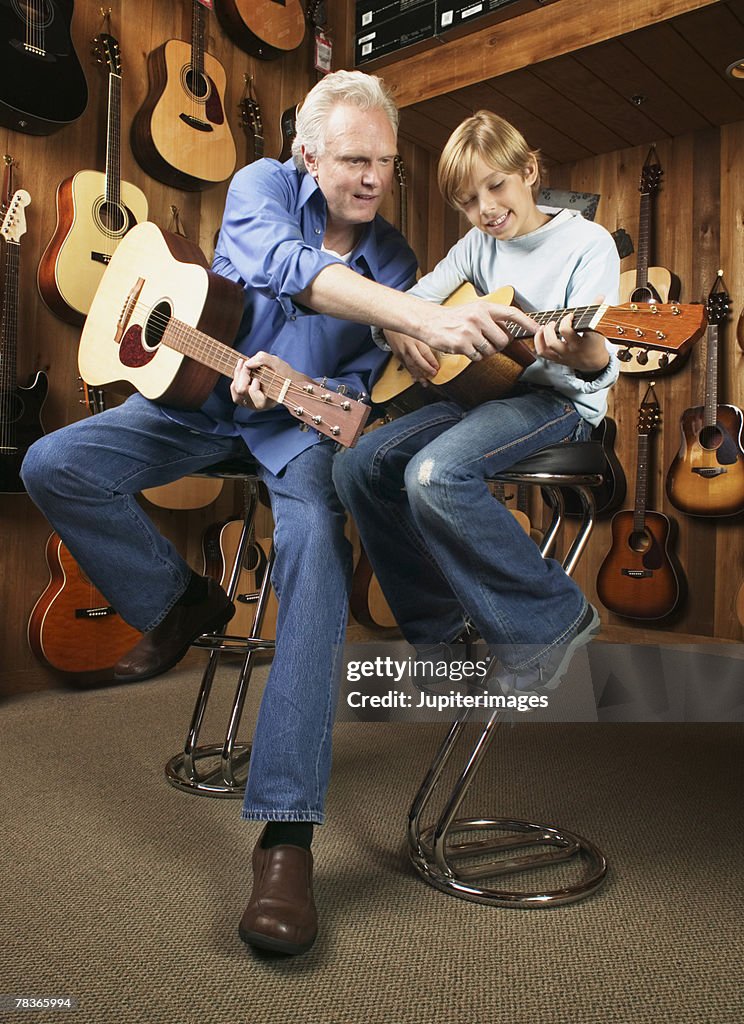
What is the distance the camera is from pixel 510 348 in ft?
4.25

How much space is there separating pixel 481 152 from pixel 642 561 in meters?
2.29

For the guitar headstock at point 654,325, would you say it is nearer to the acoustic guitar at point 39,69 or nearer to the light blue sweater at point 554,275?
the light blue sweater at point 554,275

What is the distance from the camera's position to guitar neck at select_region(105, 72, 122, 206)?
249cm

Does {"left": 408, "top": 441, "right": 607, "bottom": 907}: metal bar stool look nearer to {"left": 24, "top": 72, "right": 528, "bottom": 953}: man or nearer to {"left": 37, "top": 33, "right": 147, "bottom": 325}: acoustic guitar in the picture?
{"left": 24, "top": 72, "right": 528, "bottom": 953}: man

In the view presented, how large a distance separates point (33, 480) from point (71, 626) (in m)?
1.14

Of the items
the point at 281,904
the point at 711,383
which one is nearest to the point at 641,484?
the point at 711,383

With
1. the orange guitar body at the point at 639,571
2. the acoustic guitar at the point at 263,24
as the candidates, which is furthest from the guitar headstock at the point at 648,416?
the acoustic guitar at the point at 263,24

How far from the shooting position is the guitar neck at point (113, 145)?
8.17 feet

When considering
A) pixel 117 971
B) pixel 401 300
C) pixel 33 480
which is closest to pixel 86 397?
pixel 33 480

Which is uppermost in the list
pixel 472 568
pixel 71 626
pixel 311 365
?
pixel 311 365

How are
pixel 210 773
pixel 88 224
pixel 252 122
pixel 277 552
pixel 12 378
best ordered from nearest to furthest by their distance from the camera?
1. pixel 277 552
2. pixel 210 773
3. pixel 12 378
4. pixel 88 224
5. pixel 252 122

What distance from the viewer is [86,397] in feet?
8.20

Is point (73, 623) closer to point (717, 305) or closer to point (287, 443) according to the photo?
point (287, 443)

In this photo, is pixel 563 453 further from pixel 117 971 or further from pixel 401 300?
pixel 117 971
